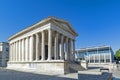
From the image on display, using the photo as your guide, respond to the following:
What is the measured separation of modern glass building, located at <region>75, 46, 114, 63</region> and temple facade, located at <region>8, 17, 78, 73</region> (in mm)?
33582

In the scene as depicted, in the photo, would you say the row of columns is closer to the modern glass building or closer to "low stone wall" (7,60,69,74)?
"low stone wall" (7,60,69,74)

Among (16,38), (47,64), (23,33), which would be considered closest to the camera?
(47,64)

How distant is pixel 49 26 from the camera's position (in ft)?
102

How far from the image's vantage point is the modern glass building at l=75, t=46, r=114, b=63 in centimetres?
7146

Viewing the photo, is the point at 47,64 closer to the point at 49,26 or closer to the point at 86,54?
the point at 49,26

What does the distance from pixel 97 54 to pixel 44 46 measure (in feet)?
161

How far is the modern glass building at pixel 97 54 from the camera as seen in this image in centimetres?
7146

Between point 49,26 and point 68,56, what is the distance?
15501 millimetres

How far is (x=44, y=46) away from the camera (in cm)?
3475

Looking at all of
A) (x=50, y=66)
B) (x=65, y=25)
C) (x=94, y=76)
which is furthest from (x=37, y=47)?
(x=94, y=76)

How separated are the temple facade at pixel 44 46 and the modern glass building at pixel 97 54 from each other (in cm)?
3358

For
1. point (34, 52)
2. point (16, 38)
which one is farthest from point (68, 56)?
point (16, 38)

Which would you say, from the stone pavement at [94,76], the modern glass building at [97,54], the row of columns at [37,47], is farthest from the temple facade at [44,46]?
the modern glass building at [97,54]

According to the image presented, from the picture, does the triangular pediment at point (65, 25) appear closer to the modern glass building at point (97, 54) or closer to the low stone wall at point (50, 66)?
the low stone wall at point (50, 66)
